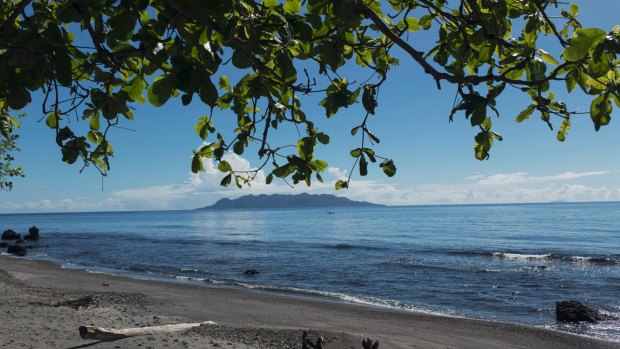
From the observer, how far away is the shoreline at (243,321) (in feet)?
30.0

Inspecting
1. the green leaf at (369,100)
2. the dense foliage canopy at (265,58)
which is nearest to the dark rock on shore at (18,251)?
the dense foliage canopy at (265,58)

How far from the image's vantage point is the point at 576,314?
14047 mm

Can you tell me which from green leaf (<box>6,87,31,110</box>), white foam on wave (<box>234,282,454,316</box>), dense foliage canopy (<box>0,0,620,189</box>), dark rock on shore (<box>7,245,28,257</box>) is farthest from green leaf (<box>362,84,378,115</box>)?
dark rock on shore (<box>7,245,28,257</box>)

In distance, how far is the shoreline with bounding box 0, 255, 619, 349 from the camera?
9.13m

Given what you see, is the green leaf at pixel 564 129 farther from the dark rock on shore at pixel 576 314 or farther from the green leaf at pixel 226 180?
the dark rock on shore at pixel 576 314

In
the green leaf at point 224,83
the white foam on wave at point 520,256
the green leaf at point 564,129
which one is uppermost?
the green leaf at point 224,83

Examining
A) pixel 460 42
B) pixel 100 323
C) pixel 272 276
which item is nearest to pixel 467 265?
pixel 272 276

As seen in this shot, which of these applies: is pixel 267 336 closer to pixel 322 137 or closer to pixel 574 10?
pixel 322 137

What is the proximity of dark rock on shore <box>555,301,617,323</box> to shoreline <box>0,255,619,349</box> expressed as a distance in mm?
1529

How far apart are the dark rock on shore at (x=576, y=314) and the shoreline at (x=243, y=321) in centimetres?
153

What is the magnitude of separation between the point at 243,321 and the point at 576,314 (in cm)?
987

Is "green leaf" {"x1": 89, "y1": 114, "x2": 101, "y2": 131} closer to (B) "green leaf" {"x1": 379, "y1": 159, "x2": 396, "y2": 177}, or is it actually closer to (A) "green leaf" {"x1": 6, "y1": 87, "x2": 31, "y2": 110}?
(A) "green leaf" {"x1": 6, "y1": 87, "x2": 31, "y2": 110}

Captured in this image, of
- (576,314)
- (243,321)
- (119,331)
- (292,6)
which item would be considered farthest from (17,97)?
(576,314)

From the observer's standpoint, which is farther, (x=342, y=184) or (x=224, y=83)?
(x=224, y=83)
